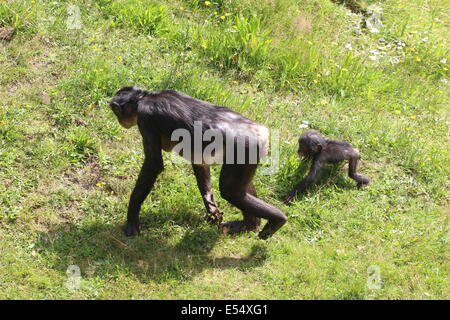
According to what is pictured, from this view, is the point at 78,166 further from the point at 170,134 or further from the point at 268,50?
the point at 268,50

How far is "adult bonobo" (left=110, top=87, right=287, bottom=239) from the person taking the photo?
531 centimetres

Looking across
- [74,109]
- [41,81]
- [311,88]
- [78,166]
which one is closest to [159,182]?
[78,166]

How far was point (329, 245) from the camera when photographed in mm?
5934

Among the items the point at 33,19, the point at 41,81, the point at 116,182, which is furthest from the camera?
the point at 33,19

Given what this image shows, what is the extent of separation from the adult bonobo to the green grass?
21.9 inches

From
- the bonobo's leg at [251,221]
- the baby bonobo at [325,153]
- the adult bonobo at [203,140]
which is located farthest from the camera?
the baby bonobo at [325,153]

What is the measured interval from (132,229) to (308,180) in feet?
6.83

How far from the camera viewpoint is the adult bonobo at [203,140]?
5312 millimetres

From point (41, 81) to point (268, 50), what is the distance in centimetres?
313

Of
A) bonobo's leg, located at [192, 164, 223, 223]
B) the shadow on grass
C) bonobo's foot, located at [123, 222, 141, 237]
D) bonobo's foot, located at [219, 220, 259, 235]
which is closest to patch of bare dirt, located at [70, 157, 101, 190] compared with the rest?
the shadow on grass

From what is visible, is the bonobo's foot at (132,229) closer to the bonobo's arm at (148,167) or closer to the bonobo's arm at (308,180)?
the bonobo's arm at (148,167)

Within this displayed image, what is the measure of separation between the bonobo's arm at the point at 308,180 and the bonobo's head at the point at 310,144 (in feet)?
0.36

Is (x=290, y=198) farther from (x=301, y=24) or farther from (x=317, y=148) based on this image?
(x=301, y=24)

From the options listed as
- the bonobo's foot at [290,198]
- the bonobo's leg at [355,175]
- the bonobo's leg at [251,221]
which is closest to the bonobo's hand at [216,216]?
the bonobo's leg at [251,221]
